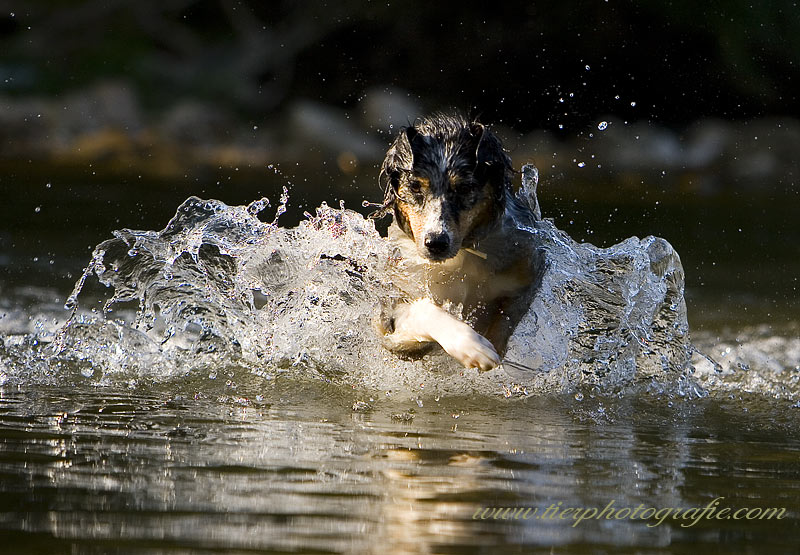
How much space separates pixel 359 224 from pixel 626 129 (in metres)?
9.88

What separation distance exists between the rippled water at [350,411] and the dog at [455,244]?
186 millimetres

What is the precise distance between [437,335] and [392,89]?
10.8 metres

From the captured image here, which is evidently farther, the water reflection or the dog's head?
the dog's head

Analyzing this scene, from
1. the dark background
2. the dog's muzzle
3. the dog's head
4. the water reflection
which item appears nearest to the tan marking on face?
the dog's head

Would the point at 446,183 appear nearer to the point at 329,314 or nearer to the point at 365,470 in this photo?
the point at 329,314

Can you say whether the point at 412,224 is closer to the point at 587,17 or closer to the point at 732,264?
the point at 732,264

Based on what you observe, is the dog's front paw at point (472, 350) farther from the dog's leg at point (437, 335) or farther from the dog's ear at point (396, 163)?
the dog's ear at point (396, 163)

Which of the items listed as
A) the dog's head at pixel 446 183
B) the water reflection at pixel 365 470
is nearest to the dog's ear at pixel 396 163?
the dog's head at pixel 446 183

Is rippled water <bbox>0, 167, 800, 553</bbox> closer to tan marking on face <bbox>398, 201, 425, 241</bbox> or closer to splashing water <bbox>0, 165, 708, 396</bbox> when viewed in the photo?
splashing water <bbox>0, 165, 708, 396</bbox>

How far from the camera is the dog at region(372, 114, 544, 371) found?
4355mm

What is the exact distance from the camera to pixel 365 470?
3.33 m

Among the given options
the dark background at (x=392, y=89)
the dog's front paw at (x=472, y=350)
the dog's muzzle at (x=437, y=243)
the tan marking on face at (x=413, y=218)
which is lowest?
the dog's front paw at (x=472, y=350)

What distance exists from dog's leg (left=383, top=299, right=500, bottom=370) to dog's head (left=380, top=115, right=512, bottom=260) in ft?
0.87

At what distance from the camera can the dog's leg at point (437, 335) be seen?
13.6 feet
